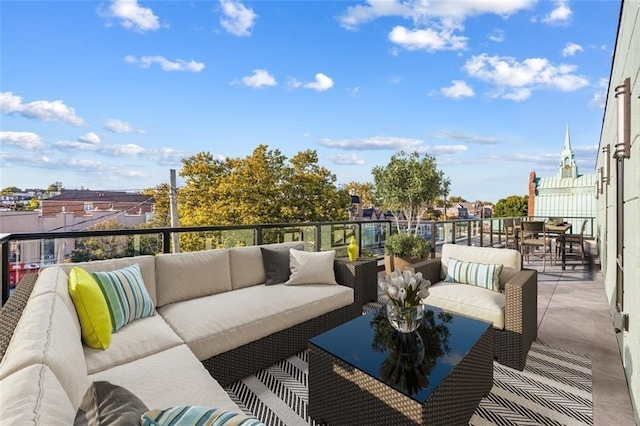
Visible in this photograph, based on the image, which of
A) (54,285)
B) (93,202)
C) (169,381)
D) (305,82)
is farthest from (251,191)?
(169,381)

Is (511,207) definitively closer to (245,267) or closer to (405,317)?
(245,267)

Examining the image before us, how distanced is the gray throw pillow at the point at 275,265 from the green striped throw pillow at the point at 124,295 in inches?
45.8

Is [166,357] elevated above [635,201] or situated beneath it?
situated beneath

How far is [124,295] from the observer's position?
2.22 metres

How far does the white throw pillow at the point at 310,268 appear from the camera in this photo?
10.8 ft

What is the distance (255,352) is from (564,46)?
8.24 meters

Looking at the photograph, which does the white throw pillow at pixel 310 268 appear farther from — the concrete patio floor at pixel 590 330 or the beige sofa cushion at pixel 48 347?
the concrete patio floor at pixel 590 330

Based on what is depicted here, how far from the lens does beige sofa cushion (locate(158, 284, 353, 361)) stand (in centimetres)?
219

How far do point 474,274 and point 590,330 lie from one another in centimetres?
140

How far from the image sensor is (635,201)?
1.97 metres

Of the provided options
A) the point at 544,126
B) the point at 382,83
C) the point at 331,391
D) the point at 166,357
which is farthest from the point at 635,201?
the point at 544,126

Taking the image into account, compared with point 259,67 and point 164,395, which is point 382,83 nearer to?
point 259,67

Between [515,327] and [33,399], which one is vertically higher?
[33,399]

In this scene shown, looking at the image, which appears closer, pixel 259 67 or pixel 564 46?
pixel 564 46
